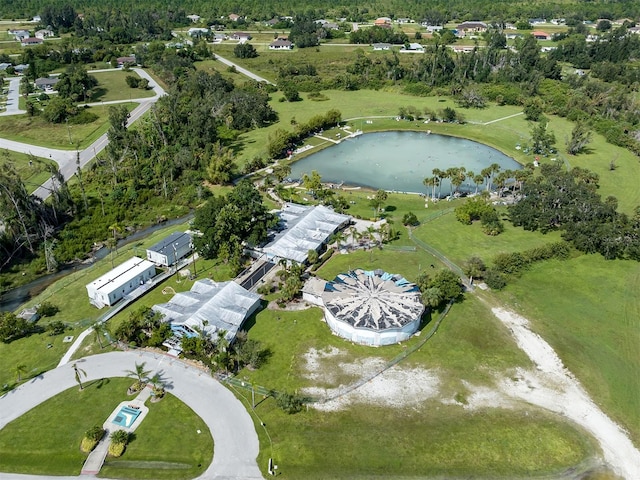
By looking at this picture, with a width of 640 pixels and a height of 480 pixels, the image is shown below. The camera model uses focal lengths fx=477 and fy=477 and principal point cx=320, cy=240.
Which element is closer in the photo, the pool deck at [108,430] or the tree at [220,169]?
the pool deck at [108,430]

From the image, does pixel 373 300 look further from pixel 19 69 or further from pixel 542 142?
pixel 19 69

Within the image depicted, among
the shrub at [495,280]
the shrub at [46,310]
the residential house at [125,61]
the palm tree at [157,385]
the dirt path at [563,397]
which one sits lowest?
the shrub at [46,310]

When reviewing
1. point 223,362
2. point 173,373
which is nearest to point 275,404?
point 223,362

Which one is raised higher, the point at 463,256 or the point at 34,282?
the point at 463,256

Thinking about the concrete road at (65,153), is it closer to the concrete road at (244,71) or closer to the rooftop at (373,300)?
the concrete road at (244,71)

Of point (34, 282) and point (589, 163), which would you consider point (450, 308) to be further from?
point (589, 163)

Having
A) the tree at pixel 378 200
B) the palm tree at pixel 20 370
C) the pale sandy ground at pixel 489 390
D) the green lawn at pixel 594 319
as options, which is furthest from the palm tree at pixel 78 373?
the green lawn at pixel 594 319
